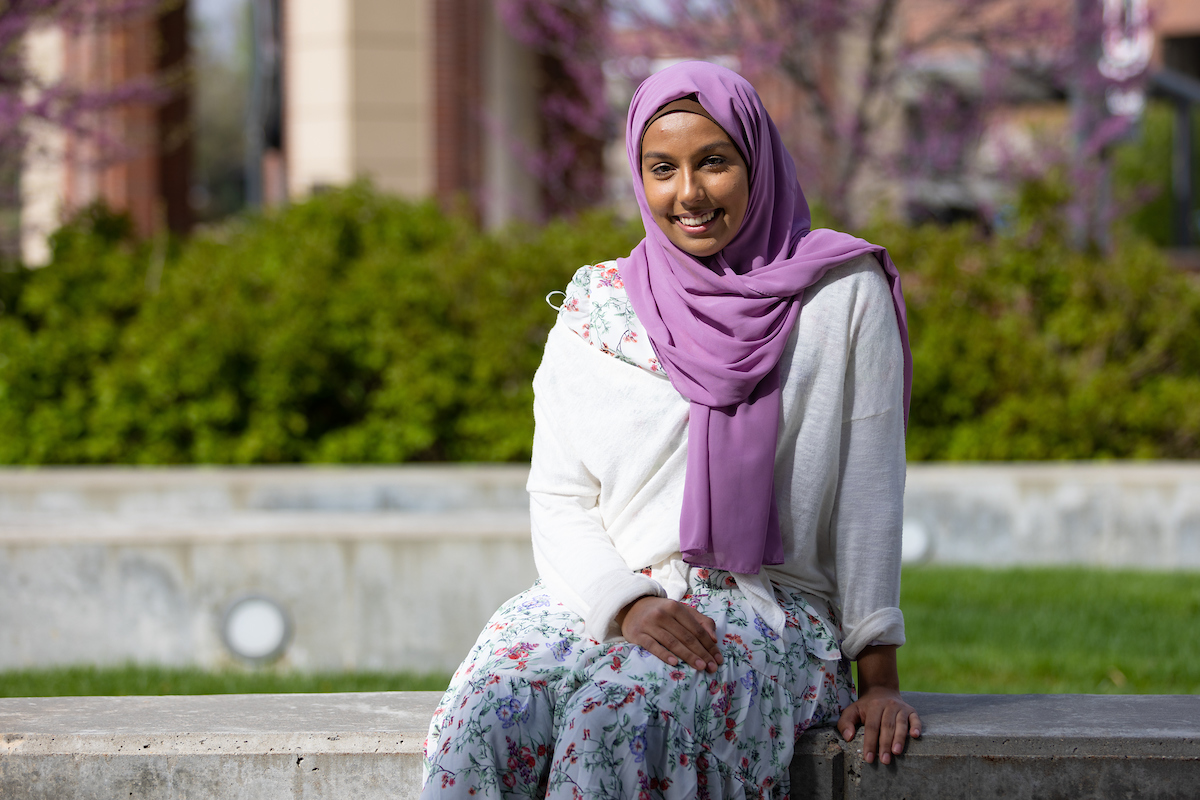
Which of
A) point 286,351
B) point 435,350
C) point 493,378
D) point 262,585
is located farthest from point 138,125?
point 262,585

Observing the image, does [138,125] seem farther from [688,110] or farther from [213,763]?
[688,110]

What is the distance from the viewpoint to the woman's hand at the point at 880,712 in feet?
7.96

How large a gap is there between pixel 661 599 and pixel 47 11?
7.12 meters

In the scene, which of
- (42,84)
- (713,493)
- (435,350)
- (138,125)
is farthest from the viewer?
(138,125)

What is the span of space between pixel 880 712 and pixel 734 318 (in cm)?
81

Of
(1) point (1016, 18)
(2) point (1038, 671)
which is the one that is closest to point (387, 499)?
(2) point (1038, 671)

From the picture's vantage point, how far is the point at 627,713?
2.21 m

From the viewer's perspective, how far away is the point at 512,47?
13.2 meters

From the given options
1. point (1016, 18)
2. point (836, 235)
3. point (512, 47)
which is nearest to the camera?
point (836, 235)

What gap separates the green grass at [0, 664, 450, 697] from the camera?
4492 mm

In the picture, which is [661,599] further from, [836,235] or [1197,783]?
[1197,783]

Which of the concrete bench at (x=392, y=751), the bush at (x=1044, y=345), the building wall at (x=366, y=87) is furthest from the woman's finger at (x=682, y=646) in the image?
the building wall at (x=366, y=87)

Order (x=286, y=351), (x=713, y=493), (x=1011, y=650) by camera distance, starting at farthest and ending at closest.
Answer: (x=286, y=351), (x=1011, y=650), (x=713, y=493)

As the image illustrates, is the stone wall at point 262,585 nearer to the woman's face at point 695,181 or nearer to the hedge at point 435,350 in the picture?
the hedge at point 435,350
